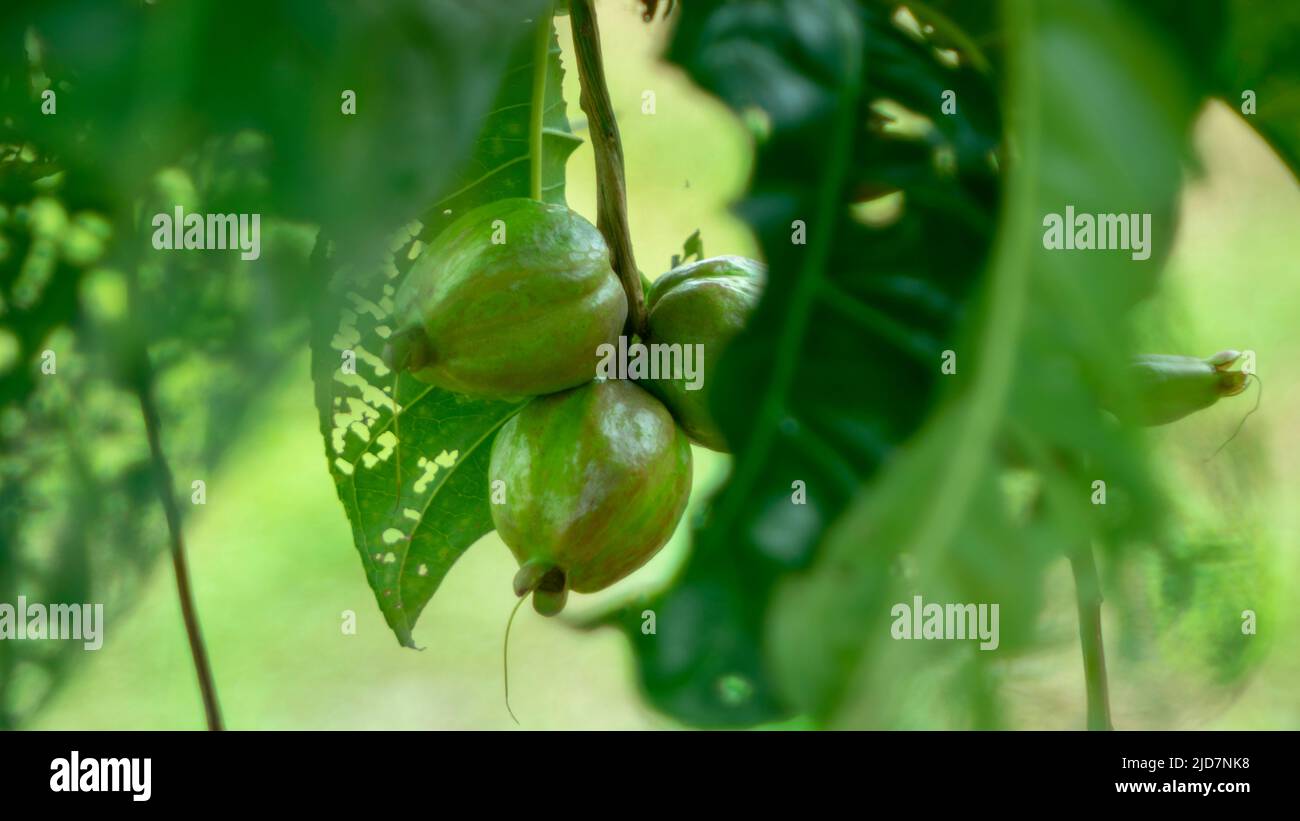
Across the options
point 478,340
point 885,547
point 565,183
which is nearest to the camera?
point 885,547

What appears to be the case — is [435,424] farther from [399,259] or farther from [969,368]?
[969,368]

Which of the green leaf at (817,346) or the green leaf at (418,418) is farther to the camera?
the green leaf at (418,418)

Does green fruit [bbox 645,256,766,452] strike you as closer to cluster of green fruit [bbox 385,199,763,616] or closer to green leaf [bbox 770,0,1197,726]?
cluster of green fruit [bbox 385,199,763,616]

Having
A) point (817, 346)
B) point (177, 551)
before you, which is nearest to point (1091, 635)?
point (817, 346)

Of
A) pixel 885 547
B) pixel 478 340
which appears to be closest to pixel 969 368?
pixel 885 547

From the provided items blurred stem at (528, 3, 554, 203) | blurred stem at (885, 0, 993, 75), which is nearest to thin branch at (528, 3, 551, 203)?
blurred stem at (528, 3, 554, 203)

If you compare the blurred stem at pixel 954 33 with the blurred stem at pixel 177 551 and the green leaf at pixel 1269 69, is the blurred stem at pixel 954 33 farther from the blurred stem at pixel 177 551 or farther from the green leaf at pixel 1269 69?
the blurred stem at pixel 177 551

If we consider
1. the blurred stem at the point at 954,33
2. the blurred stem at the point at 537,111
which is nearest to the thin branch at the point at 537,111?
the blurred stem at the point at 537,111
